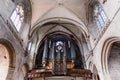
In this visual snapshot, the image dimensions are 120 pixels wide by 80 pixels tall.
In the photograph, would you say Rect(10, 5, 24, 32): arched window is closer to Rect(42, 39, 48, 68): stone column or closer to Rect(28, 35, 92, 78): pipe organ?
Rect(28, 35, 92, 78): pipe organ

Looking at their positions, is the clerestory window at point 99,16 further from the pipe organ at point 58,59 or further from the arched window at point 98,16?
the pipe organ at point 58,59

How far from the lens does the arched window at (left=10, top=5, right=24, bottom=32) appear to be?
9109 mm

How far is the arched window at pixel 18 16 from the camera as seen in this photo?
29.9ft

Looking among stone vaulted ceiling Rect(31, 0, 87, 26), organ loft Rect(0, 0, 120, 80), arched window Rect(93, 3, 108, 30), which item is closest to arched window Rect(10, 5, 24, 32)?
organ loft Rect(0, 0, 120, 80)

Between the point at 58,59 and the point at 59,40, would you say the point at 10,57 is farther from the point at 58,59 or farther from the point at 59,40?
the point at 59,40

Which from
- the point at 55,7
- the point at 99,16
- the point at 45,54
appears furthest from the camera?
the point at 45,54

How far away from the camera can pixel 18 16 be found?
9.79 meters

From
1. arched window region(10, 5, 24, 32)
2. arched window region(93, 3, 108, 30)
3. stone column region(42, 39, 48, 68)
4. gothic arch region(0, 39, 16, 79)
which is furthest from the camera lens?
stone column region(42, 39, 48, 68)

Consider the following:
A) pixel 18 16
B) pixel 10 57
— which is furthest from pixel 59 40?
pixel 10 57

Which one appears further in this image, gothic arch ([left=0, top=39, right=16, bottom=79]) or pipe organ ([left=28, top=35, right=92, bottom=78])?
pipe organ ([left=28, top=35, right=92, bottom=78])

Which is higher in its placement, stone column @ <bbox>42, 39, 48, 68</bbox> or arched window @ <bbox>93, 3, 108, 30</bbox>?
arched window @ <bbox>93, 3, 108, 30</bbox>

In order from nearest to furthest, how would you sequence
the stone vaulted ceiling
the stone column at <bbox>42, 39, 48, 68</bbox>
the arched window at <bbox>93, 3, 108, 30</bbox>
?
the arched window at <bbox>93, 3, 108, 30</bbox> < the stone vaulted ceiling < the stone column at <bbox>42, 39, 48, 68</bbox>

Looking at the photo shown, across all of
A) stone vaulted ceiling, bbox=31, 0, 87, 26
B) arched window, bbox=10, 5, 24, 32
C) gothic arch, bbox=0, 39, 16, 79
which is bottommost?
gothic arch, bbox=0, 39, 16, 79

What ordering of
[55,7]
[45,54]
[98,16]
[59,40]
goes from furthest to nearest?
1. [59,40]
2. [45,54]
3. [55,7]
4. [98,16]
